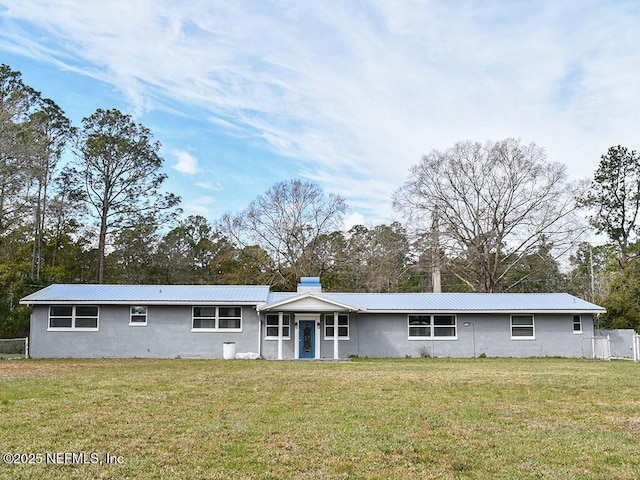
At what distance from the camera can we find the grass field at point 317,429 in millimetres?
6867

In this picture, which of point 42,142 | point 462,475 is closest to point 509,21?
point 462,475

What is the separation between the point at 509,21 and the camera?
16.4 m

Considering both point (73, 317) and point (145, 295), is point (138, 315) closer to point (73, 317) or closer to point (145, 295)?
point (145, 295)

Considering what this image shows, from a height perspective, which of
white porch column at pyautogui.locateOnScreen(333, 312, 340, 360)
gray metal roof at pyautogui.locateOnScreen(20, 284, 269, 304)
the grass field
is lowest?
the grass field

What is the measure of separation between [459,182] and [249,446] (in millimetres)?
36995

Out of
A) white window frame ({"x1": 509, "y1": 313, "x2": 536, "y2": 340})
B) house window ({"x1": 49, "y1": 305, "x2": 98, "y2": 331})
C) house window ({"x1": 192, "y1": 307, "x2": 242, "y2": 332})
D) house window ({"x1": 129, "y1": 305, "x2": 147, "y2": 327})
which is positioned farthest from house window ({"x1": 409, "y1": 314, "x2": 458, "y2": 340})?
house window ({"x1": 49, "y1": 305, "x2": 98, "y2": 331})

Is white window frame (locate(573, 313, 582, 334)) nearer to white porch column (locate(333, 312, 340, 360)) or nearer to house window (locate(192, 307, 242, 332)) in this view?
white porch column (locate(333, 312, 340, 360))

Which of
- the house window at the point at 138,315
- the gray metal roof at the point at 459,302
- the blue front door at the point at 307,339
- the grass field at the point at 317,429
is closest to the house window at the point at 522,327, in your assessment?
the gray metal roof at the point at 459,302

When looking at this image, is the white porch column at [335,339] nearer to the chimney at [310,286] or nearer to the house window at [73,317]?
the chimney at [310,286]

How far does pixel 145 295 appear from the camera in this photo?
89.5ft

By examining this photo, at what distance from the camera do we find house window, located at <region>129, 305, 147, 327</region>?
26.8 meters

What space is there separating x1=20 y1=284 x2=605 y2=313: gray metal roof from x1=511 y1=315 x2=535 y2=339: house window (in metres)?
0.58

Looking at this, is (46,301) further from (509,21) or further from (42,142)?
(509,21)

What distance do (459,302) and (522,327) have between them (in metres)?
3.04
